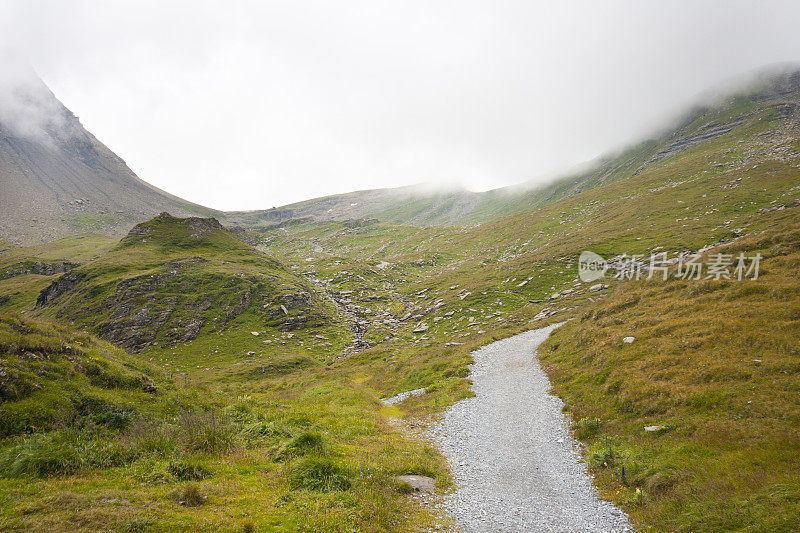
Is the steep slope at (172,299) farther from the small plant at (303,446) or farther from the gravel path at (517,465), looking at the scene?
the small plant at (303,446)

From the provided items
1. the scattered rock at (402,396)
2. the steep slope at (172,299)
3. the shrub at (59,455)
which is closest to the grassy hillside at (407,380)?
the shrub at (59,455)

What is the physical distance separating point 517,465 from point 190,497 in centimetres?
1270

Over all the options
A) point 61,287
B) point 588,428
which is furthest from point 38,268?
point 588,428

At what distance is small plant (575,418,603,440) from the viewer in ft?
53.7

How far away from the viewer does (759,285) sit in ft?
67.5

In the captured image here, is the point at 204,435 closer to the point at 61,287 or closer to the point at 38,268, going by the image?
the point at 61,287

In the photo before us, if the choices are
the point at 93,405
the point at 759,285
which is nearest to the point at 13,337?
the point at 93,405

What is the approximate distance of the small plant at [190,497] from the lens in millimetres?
8117

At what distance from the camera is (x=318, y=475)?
10992mm

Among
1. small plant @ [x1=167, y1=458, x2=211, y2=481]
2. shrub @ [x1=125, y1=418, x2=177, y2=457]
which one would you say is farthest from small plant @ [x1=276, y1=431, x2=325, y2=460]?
shrub @ [x1=125, y1=418, x2=177, y2=457]

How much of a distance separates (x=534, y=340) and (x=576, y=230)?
68011mm

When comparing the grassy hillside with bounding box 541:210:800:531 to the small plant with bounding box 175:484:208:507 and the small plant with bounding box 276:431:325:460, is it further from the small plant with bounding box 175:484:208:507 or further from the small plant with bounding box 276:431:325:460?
the small plant with bounding box 175:484:208:507

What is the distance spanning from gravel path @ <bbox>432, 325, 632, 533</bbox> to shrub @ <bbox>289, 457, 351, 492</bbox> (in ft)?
12.7

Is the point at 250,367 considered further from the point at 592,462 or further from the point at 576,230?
the point at 576,230
